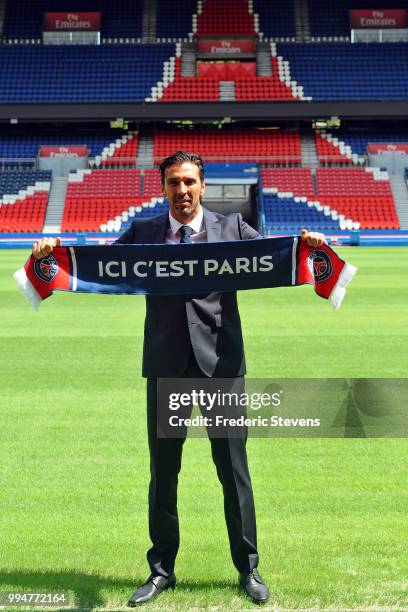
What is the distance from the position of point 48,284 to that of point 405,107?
46.9m

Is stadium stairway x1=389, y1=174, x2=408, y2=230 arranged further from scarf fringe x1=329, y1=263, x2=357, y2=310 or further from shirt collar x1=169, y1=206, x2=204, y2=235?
shirt collar x1=169, y1=206, x2=204, y2=235

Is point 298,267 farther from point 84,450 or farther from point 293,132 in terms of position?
point 293,132

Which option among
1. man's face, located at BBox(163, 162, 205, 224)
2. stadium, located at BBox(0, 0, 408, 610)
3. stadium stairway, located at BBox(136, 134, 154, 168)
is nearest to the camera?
man's face, located at BBox(163, 162, 205, 224)

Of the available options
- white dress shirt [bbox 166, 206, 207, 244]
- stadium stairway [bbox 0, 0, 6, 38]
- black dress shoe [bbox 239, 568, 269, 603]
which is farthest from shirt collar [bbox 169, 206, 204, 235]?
stadium stairway [bbox 0, 0, 6, 38]

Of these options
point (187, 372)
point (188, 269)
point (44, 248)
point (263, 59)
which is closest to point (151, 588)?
point (187, 372)

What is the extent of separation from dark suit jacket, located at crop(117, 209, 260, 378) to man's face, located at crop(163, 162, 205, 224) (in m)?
0.20

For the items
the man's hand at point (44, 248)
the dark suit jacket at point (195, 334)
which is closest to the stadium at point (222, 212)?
the dark suit jacket at point (195, 334)

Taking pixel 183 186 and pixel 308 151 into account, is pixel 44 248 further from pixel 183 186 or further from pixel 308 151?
pixel 308 151

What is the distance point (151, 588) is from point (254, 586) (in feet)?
1.61

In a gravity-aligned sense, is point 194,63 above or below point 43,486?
above

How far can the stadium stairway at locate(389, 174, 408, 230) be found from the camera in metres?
44.8

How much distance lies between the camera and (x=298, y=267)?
457 centimetres

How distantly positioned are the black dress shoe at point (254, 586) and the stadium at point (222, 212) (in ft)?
0.24

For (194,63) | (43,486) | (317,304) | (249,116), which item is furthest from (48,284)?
(194,63)
